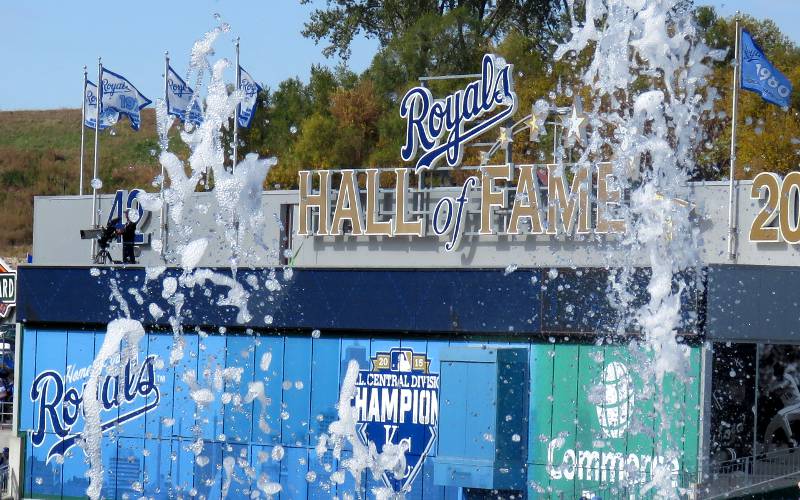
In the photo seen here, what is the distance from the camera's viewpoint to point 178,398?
26672 millimetres

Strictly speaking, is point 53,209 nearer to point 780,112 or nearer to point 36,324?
point 36,324

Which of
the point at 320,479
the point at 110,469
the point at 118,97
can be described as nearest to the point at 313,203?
the point at 320,479

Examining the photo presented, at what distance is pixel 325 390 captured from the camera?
25156 millimetres

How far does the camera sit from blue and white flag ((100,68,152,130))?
33.2 metres

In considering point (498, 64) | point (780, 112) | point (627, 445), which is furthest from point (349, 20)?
point (627, 445)

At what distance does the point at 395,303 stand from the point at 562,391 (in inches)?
147

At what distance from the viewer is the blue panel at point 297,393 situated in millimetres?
25281

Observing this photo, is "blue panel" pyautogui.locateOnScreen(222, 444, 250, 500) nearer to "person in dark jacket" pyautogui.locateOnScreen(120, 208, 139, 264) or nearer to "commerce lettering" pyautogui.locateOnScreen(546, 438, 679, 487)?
"person in dark jacket" pyautogui.locateOnScreen(120, 208, 139, 264)

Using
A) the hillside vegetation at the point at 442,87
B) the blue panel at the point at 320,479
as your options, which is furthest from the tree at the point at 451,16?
the blue panel at the point at 320,479

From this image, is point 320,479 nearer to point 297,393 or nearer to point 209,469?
point 297,393

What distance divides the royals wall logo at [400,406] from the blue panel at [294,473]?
1.23 meters

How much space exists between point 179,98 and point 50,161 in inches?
2371

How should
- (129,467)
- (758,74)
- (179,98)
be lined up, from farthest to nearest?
1. (179,98)
2. (129,467)
3. (758,74)

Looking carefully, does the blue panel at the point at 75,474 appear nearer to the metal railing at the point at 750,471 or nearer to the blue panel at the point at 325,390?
the blue panel at the point at 325,390
